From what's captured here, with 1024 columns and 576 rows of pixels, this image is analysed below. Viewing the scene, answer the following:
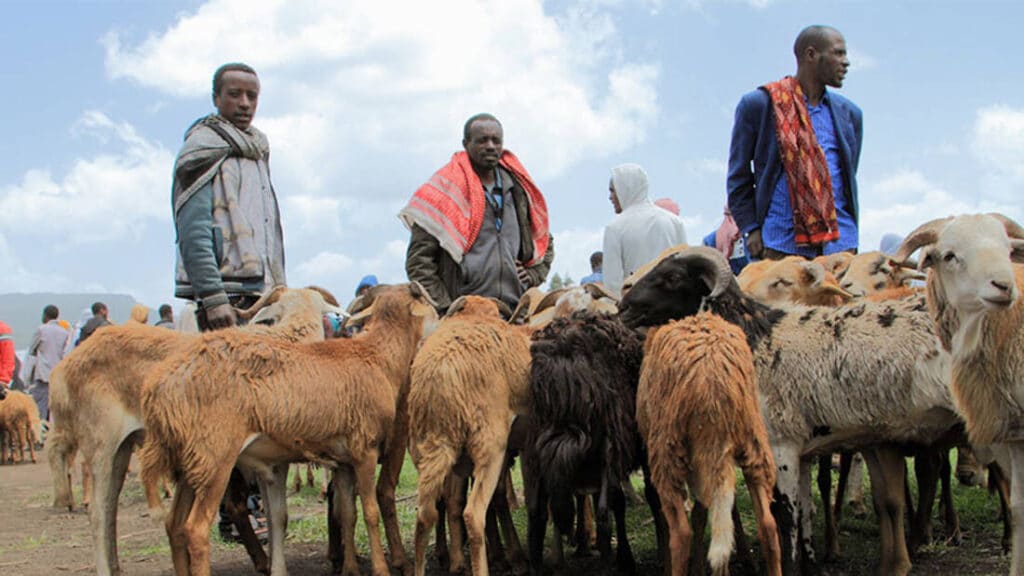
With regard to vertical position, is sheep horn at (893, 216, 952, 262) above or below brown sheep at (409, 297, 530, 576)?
above

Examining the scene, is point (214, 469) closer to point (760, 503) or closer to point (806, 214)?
point (760, 503)

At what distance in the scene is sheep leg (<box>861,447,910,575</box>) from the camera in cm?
562

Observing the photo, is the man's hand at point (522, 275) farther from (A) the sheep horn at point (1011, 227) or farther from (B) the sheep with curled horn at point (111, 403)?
(A) the sheep horn at point (1011, 227)

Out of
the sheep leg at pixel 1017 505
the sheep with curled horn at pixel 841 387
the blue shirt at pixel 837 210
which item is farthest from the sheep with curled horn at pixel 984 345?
the blue shirt at pixel 837 210

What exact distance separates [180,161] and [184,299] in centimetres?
101

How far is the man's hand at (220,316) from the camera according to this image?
21.2 ft

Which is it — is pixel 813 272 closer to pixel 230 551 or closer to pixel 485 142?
pixel 485 142

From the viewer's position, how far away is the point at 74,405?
6.71 m

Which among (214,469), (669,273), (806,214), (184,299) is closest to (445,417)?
(214,469)

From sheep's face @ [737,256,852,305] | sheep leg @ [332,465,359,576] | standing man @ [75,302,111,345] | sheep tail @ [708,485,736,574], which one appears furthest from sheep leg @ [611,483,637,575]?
standing man @ [75,302,111,345]

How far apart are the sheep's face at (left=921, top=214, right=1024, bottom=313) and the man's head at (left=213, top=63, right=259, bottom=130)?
16.0ft

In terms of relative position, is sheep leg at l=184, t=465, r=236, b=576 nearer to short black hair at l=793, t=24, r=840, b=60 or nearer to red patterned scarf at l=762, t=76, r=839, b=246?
red patterned scarf at l=762, t=76, r=839, b=246

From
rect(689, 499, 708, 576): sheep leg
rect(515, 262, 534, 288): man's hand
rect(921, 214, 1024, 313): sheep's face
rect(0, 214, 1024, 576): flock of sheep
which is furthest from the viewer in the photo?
rect(515, 262, 534, 288): man's hand

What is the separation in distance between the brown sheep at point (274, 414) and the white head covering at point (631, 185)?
280 cm
